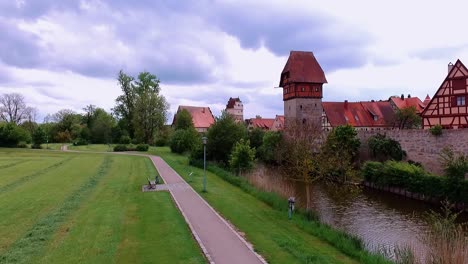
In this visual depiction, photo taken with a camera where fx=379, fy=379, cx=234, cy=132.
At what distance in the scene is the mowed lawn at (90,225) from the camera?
10016 mm

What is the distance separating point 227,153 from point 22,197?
19.9 meters

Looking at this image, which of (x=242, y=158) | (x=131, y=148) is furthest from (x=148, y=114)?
(x=242, y=158)

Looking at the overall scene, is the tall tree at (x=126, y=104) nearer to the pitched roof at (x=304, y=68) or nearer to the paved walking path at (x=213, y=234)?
the pitched roof at (x=304, y=68)

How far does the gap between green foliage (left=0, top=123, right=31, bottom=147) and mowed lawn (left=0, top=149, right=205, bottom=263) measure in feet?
135

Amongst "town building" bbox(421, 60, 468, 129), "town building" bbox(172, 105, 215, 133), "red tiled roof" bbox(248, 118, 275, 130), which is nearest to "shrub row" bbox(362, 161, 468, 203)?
"town building" bbox(421, 60, 468, 129)

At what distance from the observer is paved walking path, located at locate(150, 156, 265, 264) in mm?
9859

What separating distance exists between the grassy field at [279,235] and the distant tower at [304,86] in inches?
1211

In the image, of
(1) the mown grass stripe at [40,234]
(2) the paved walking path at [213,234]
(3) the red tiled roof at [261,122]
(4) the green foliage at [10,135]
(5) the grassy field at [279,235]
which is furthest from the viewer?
(3) the red tiled roof at [261,122]

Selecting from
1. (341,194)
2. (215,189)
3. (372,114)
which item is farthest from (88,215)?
(372,114)

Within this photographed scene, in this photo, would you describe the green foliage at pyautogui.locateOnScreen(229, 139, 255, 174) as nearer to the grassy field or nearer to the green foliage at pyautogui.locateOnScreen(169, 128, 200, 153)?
the grassy field

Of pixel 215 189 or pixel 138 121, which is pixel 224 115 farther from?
pixel 138 121

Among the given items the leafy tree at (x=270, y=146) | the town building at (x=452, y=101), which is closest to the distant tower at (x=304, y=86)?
the leafy tree at (x=270, y=146)

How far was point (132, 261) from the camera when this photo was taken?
376 inches

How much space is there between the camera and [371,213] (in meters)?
21.7
